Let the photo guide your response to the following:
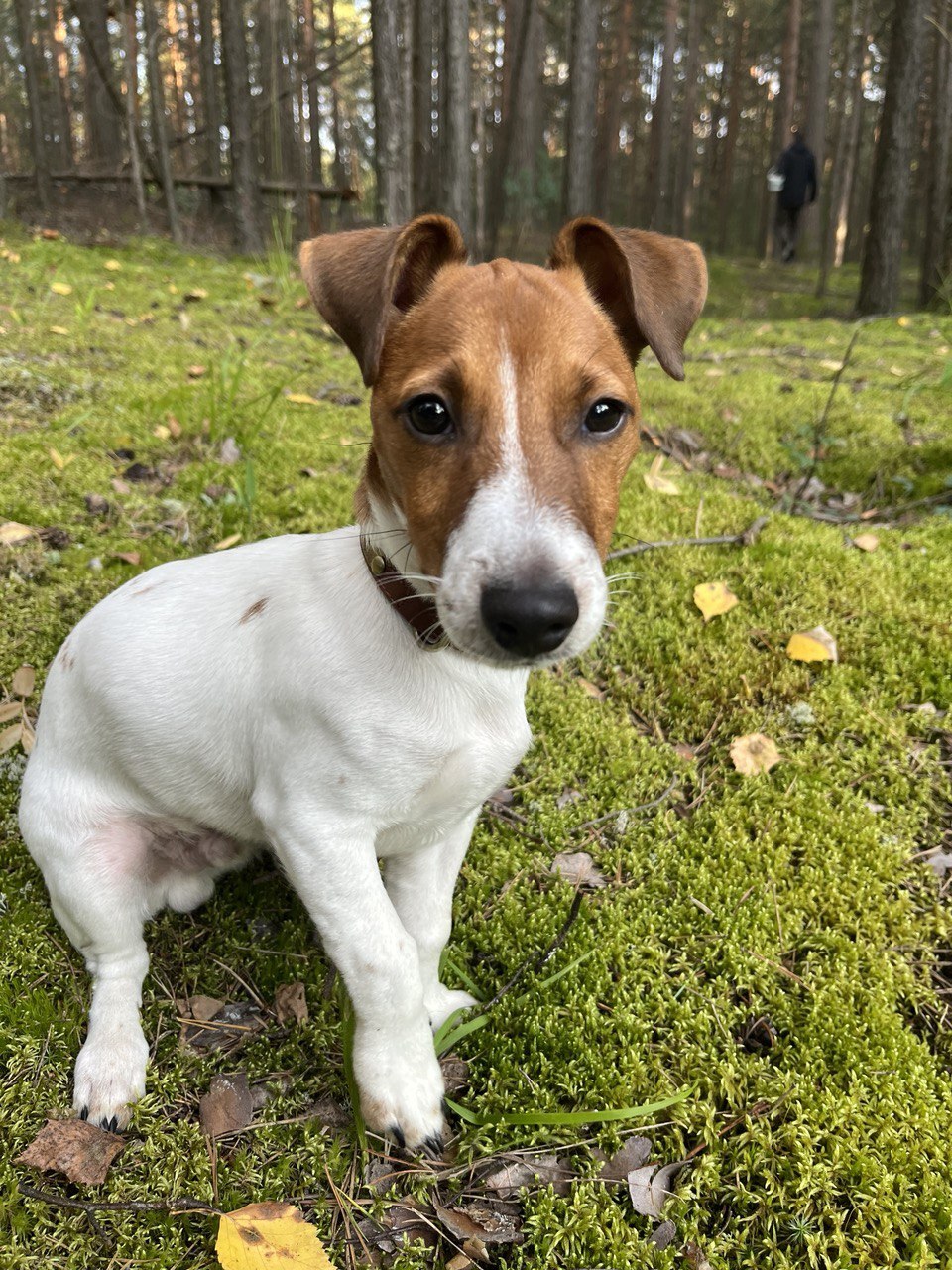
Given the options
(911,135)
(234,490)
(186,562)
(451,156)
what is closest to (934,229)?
(911,135)

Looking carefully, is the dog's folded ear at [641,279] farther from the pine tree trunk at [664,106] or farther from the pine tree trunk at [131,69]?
the pine tree trunk at [664,106]

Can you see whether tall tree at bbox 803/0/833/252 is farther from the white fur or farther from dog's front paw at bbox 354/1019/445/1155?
dog's front paw at bbox 354/1019/445/1155

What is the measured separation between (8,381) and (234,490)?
7.53 ft

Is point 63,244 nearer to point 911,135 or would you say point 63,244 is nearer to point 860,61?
point 911,135

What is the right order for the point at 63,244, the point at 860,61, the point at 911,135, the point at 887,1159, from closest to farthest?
the point at 887,1159 < the point at 911,135 < the point at 63,244 < the point at 860,61

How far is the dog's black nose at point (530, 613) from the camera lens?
1.72 metres

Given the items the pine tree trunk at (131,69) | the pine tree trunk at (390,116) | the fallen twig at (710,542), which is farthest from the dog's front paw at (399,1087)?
the pine tree trunk at (131,69)

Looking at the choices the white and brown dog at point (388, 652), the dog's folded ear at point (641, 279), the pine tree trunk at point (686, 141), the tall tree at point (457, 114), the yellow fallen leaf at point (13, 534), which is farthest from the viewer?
the pine tree trunk at point (686, 141)

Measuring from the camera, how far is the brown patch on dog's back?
2482 millimetres

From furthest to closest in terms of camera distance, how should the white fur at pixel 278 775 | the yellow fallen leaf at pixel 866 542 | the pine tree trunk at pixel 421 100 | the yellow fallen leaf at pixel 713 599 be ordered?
the pine tree trunk at pixel 421 100
the yellow fallen leaf at pixel 866 542
the yellow fallen leaf at pixel 713 599
the white fur at pixel 278 775

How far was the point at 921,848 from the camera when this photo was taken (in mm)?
2977

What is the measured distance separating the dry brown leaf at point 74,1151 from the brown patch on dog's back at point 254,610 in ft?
4.63

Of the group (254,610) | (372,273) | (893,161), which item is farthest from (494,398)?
(893,161)

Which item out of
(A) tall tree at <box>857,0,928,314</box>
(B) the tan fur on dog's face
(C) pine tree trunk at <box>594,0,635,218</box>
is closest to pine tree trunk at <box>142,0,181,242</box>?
(A) tall tree at <box>857,0,928,314</box>
